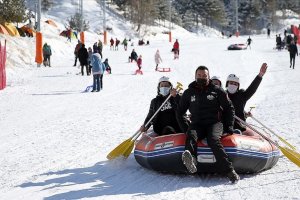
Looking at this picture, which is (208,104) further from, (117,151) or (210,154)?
(117,151)

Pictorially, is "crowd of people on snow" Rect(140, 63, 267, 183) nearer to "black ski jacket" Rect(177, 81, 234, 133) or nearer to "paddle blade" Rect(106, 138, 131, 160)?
"black ski jacket" Rect(177, 81, 234, 133)

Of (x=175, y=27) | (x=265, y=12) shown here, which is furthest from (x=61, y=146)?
(x=265, y=12)

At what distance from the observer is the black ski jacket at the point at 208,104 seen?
22.8ft

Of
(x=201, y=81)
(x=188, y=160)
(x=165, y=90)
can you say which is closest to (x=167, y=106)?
(x=165, y=90)

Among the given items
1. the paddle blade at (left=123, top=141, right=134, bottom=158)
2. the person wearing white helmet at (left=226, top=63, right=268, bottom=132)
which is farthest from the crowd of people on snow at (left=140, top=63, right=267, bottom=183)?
the paddle blade at (left=123, top=141, right=134, bottom=158)

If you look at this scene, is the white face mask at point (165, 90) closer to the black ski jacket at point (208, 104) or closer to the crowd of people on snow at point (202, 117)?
the crowd of people on snow at point (202, 117)

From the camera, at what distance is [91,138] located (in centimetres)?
1039

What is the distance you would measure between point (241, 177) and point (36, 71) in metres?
22.0

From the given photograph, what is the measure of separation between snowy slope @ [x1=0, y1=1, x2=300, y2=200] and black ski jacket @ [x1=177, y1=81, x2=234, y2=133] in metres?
0.85

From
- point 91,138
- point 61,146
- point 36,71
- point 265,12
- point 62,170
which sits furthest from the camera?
point 265,12

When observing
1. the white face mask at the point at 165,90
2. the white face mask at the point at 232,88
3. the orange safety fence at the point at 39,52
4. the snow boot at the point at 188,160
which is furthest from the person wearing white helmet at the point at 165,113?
the orange safety fence at the point at 39,52

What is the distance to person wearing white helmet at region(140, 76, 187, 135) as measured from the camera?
25.7 feet

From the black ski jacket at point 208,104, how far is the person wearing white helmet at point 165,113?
0.73 metres

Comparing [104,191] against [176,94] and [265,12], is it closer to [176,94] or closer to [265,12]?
[176,94]
